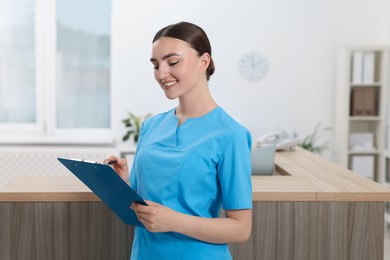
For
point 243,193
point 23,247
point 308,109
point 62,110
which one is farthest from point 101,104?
point 243,193

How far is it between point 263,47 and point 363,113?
1173 millimetres

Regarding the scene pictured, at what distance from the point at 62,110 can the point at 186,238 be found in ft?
14.6

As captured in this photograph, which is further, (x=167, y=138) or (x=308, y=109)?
(x=308, y=109)

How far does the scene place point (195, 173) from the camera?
1.38 meters

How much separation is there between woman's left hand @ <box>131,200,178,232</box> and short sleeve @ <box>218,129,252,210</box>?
149mm

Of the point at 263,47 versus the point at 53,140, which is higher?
the point at 263,47

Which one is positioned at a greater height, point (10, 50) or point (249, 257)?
point (10, 50)

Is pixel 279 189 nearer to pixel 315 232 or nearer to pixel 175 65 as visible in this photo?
pixel 315 232

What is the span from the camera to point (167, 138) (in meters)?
1.46

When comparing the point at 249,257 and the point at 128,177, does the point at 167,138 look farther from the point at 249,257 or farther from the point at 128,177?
the point at 249,257

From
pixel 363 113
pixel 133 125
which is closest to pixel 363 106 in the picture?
pixel 363 113

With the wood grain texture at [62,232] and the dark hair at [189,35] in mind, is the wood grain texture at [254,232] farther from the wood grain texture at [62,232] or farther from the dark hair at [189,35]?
the dark hair at [189,35]

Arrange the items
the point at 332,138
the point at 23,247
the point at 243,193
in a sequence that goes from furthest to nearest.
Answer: the point at 332,138 < the point at 23,247 < the point at 243,193

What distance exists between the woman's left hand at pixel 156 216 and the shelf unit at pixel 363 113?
4.35 m
